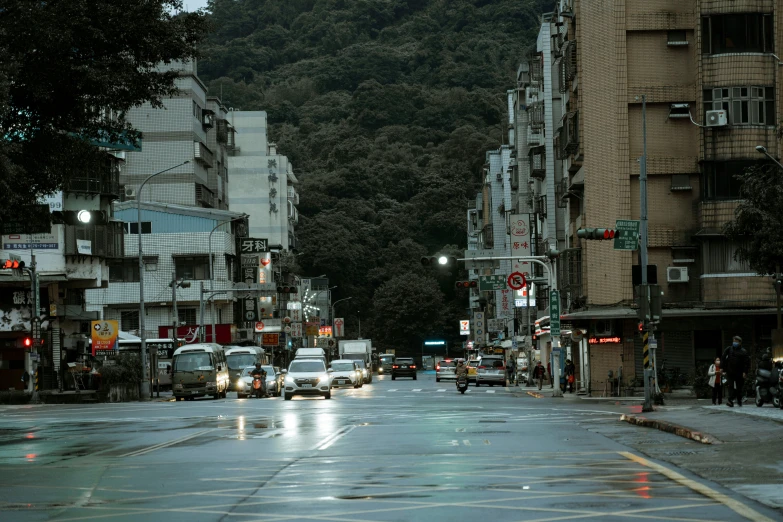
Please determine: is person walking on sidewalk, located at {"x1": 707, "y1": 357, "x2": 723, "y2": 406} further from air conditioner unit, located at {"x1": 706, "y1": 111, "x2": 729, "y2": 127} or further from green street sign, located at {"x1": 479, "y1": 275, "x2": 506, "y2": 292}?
green street sign, located at {"x1": 479, "y1": 275, "x2": 506, "y2": 292}

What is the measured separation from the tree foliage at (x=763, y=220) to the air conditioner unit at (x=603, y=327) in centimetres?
1216

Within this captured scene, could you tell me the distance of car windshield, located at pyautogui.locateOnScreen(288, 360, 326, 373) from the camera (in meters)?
51.3

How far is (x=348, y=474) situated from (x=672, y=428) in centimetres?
986

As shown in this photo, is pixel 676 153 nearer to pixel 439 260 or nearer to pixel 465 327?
pixel 439 260

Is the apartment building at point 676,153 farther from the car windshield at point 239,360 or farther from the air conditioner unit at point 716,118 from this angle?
the car windshield at point 239,360

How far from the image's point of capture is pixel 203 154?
91.9m

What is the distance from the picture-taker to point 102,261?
67.4 m

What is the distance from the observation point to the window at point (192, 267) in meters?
88.9

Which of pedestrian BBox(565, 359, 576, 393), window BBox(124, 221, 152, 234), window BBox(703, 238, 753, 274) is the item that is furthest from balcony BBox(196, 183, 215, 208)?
window BBox(703, 238, 753, 274)

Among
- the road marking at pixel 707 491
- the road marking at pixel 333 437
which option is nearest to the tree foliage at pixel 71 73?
the road marking at pixel 333 437

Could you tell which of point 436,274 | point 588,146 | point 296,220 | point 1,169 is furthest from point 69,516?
point 436,274

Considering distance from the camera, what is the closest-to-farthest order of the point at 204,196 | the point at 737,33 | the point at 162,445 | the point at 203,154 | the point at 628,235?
the point at 162,445 → the point at 628,235 → the point at 737,33 → the point at 203,154 → the point at 204,196

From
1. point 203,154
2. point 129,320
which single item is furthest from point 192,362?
point 203,154

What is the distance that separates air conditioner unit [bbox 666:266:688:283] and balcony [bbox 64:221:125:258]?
30.8m
